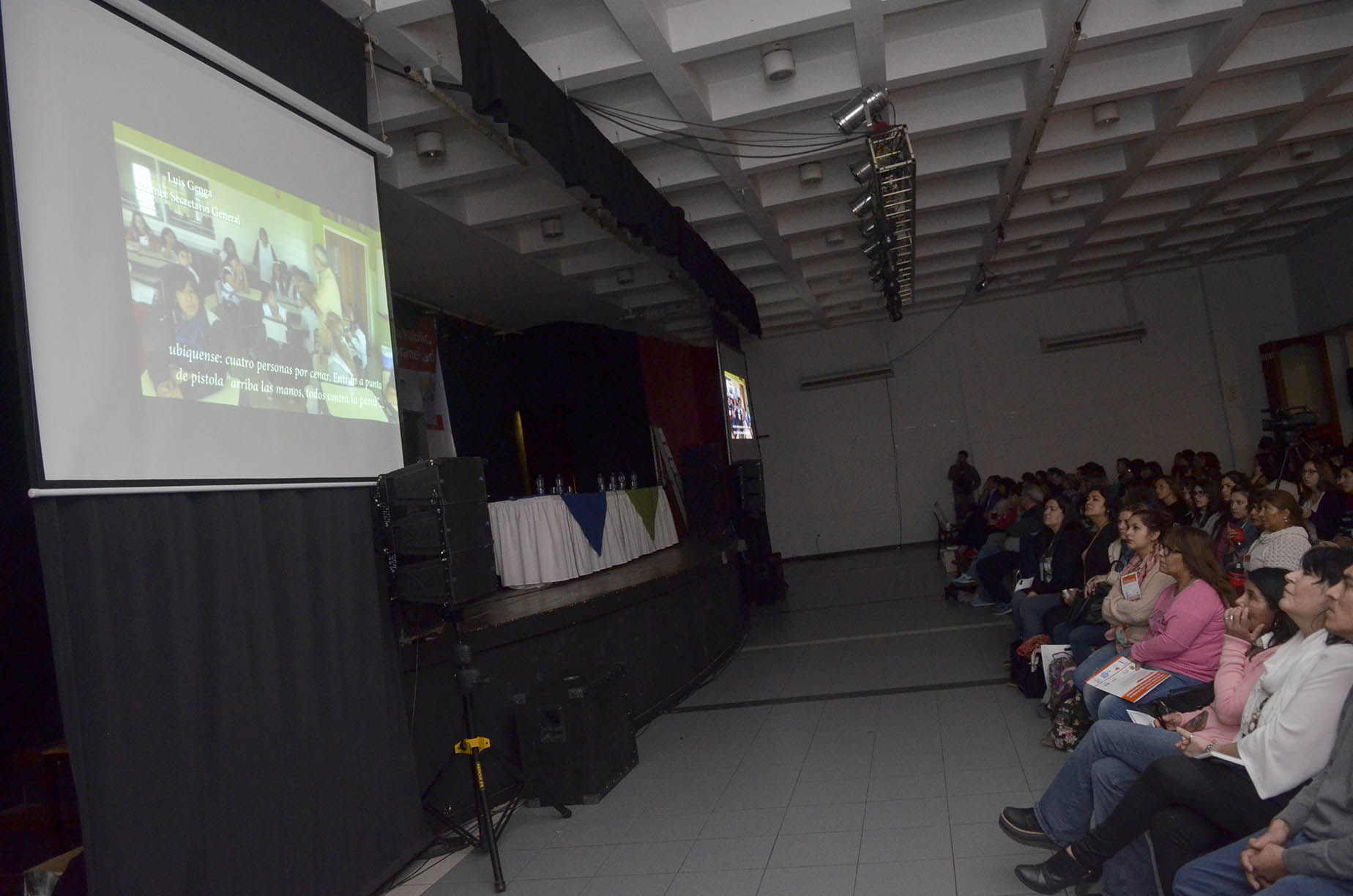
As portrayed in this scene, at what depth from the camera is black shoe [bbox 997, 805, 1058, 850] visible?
117 inches

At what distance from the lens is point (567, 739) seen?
433 cm

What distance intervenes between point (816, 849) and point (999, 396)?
11.5m

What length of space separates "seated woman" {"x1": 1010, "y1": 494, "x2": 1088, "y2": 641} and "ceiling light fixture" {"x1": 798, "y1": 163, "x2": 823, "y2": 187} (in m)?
2.91

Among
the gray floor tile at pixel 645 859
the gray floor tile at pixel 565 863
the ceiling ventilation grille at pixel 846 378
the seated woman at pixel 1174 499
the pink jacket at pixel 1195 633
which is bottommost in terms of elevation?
the gray floor tile at pixel 565 863

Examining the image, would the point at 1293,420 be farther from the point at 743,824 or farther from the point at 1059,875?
the point at 1059,875

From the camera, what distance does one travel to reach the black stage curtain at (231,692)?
246 centimetres

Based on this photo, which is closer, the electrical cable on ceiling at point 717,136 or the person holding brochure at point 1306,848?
the person holding brochure at point 1306,848

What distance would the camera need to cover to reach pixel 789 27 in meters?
4.79

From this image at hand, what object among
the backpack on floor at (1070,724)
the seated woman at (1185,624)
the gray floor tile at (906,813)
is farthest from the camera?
the backpack on floor at (1070,724)

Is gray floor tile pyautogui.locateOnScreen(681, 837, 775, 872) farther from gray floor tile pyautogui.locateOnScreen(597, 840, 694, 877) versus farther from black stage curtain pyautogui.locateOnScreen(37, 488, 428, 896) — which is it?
black stage curtain pyautogui.locateOnScreen(37, 488, 428, 896)

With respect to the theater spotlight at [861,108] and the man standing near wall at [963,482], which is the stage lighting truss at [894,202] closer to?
the theater spotlight at [861,108]

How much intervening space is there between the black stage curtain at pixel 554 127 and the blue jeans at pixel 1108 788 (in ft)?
10.9

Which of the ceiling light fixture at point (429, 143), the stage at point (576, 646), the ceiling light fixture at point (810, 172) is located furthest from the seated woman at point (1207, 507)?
the ceiling light fixture at point (429, 143)

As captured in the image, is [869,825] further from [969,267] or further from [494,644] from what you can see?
[969,267]
